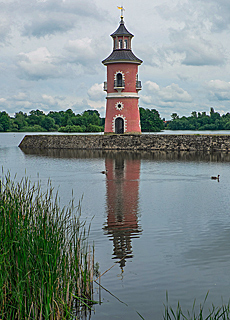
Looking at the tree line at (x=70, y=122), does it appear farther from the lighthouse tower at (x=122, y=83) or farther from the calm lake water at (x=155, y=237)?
the calm lake water at (x=155, y=237)

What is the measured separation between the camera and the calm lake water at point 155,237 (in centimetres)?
575

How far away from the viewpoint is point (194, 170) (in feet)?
68.8

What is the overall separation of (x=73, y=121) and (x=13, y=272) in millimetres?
81856

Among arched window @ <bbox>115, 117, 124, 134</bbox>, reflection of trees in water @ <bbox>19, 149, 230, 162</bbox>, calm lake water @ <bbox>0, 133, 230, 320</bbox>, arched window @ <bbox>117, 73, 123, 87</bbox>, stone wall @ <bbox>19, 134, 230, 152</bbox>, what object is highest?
arched window @ <bbox>117, 73, 123, 87</bbox>

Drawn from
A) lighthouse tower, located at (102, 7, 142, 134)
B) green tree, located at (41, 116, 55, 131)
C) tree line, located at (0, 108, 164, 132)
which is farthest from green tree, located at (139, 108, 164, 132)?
lighthouse tower, located at (102, 7, 142, 134)

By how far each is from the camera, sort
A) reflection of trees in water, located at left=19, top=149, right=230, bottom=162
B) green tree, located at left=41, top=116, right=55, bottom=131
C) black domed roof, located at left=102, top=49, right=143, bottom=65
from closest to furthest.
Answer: reflection of trees in water, located at left=19, top=149, right=230, bottom=162 < black domed roof, located at left=102, top=49, right=143, bottom=65 < green tree, located at left=41, top=116, right=55, bottom=131

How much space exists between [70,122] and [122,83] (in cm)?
5433

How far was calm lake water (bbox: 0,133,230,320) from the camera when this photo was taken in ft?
18.9

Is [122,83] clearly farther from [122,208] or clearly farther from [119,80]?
[122,208]

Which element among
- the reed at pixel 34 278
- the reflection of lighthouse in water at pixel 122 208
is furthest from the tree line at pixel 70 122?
the reed at pixel 34 278

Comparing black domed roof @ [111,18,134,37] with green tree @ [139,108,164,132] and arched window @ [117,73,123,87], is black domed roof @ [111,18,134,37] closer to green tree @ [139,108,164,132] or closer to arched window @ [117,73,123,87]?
arched window @ [117,73,123,87]

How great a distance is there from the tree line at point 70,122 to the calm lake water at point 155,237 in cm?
6058

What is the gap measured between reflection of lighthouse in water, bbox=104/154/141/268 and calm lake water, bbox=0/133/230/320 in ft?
0.06

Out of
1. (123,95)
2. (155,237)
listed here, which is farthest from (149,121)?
(155,237)
